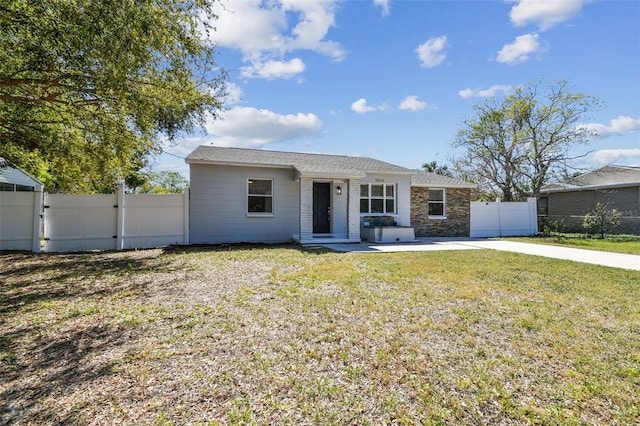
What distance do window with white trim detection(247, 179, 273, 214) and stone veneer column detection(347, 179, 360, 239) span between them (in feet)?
10.3

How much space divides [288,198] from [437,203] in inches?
307

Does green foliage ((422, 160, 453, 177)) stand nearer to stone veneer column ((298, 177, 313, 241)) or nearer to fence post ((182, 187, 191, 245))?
stone veneer column ((298, 177, 313, 241))

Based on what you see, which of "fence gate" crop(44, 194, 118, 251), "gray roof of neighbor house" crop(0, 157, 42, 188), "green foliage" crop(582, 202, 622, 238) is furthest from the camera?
"green foliage" crop(582, 202, 622, 238)

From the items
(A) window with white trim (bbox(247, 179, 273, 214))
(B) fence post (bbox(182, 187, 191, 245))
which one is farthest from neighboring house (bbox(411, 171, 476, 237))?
(B) fence post (bbox(182, 187, 191, 245))

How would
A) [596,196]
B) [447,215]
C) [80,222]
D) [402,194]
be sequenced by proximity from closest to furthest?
[80,222] < [402,194] < [447,215] < [596,196]

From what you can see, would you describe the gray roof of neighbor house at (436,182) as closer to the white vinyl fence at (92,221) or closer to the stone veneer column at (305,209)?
the stone veneer column at (305,209)

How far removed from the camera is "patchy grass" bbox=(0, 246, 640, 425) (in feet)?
8.07

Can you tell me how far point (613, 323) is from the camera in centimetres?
424


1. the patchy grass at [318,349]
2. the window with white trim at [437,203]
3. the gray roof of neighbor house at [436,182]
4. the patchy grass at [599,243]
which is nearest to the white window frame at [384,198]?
the gray roof of neighbor house at [436,182]

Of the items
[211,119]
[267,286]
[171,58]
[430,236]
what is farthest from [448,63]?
[267,286]

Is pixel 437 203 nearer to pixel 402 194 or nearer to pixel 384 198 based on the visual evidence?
pixel 402 194

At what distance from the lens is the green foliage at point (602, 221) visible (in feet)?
53.1

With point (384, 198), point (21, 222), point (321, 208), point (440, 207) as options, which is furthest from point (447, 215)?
point (21, 222)

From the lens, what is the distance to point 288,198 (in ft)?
42.0
